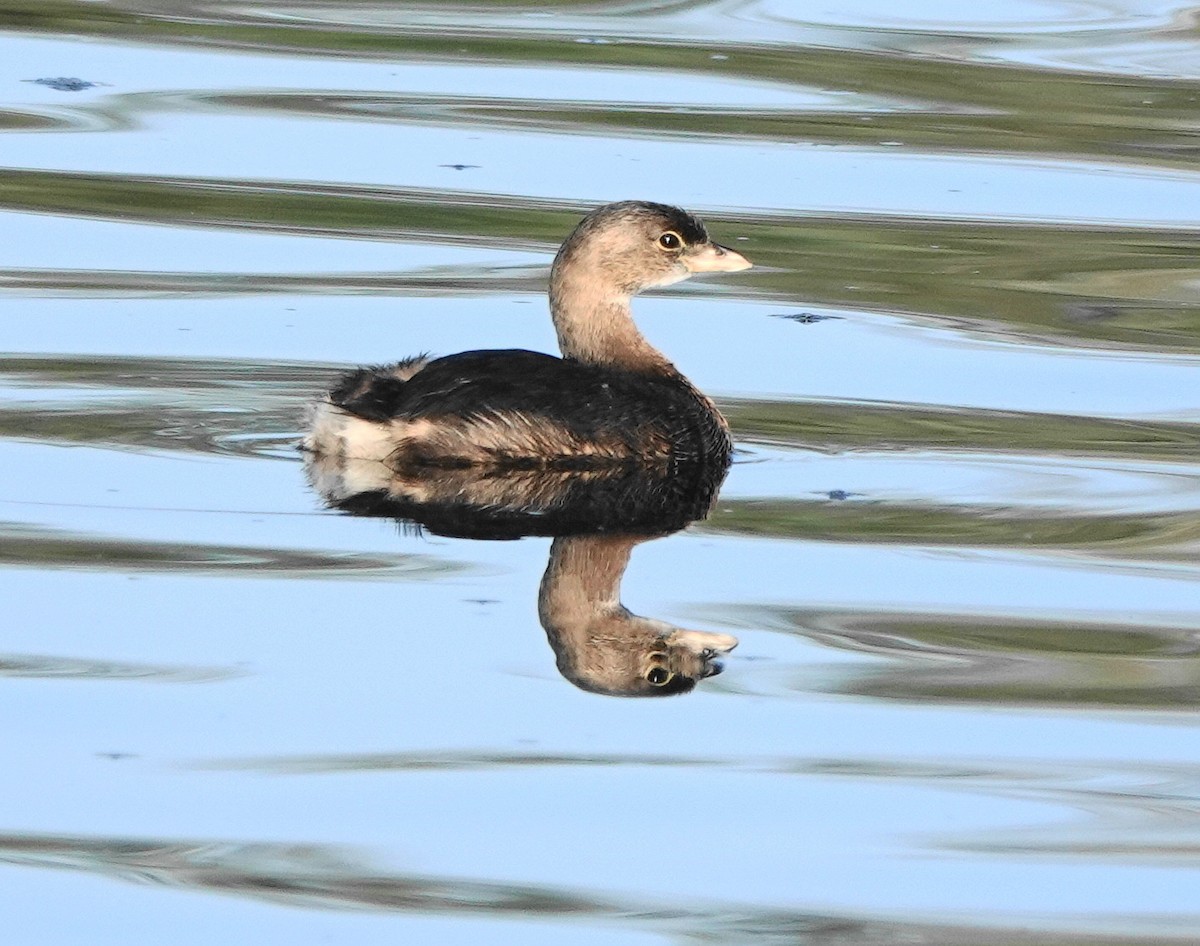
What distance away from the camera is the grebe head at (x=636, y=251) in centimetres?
838

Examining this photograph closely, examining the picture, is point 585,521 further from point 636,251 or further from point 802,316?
point 802,316

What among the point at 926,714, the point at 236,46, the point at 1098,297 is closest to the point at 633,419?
the point at 926,714

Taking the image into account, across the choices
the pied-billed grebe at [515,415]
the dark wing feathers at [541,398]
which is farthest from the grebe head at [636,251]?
the dark wing feathers at [541,398]

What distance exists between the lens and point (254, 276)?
992 cm

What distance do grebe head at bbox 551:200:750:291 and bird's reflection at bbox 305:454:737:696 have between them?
940 mm

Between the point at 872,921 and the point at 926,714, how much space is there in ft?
3.37

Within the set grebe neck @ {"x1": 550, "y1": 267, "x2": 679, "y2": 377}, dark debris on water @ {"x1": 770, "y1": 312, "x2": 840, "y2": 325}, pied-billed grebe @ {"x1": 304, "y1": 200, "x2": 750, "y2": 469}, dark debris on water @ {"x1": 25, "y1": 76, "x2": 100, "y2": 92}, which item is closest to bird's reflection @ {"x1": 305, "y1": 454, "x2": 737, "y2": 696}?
pied-billed grebe @ {"x1": 304, "y1": 200, "x2": 750, "y2": 469}

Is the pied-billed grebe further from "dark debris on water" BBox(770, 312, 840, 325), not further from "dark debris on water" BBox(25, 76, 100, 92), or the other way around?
"dark debris on water" BBox(25, 76, 100, 92)

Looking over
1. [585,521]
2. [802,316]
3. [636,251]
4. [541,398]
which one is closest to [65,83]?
[802,316]

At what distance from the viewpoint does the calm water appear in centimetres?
464

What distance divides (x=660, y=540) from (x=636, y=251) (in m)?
1.94

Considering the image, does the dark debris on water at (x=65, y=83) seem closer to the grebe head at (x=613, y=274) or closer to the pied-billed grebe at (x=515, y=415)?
the grebe head at (x=613, y=274)

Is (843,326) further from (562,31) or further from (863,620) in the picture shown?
(562,31)

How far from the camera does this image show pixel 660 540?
6781 millimetres
